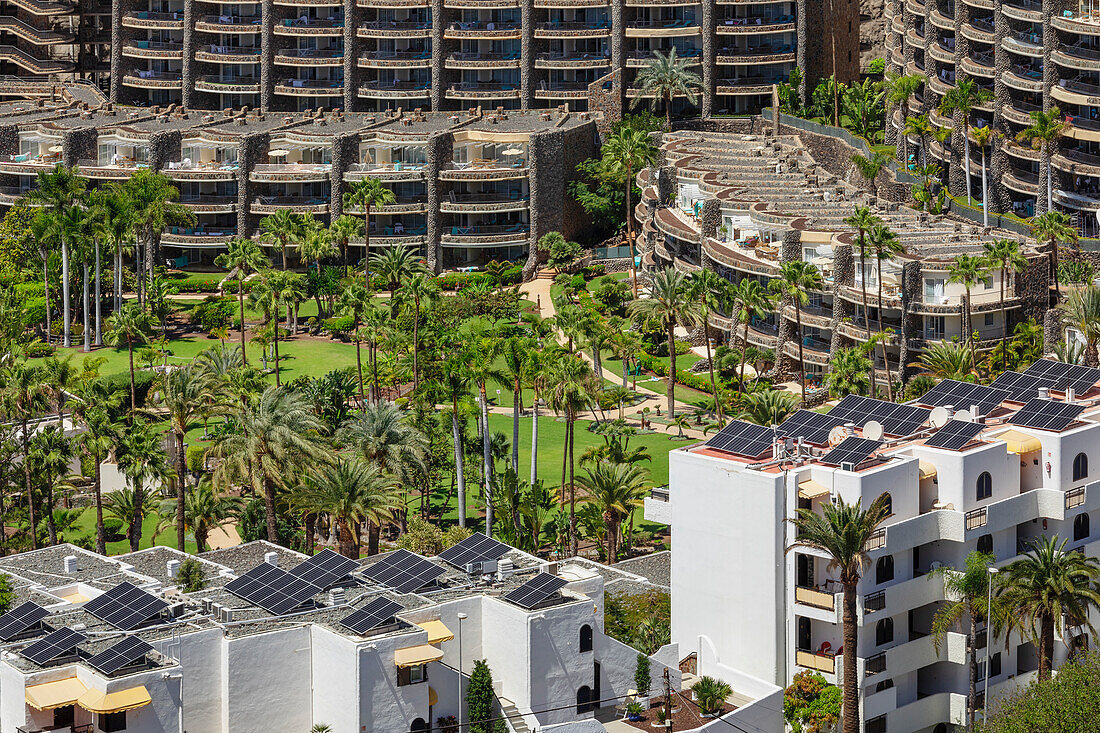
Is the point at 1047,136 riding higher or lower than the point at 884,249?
higher

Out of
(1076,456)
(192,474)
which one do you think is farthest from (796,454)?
(192,474)

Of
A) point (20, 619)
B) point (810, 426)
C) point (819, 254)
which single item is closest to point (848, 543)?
point (810, 426)

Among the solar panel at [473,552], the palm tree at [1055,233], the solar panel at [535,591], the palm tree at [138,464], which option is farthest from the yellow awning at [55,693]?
the palm tree at [1055,233]

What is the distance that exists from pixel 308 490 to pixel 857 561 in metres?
36.2

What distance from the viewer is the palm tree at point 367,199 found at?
180375mm

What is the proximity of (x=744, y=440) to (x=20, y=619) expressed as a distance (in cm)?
3043

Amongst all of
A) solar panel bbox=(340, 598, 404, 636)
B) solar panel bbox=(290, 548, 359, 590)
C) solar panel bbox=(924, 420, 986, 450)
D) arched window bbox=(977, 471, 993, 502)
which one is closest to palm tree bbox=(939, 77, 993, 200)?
solar panel bbox=(924, 420, 986, 450)

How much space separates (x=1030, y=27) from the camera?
17038 centimetres

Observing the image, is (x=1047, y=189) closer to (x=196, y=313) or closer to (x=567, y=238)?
(x=567, y=238)

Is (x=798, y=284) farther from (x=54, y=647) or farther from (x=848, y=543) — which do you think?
(x=54, y=647)

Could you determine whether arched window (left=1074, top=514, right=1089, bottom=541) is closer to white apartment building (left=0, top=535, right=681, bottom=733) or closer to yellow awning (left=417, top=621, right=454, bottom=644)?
white apartment building (left=0, top=535, right=681, bottom=733)

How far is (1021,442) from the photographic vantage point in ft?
319

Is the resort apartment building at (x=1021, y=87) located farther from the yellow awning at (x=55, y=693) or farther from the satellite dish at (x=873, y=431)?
the yellow awning at (x=55, y=693)

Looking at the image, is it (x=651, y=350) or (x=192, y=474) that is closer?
(x=192, y=474)
